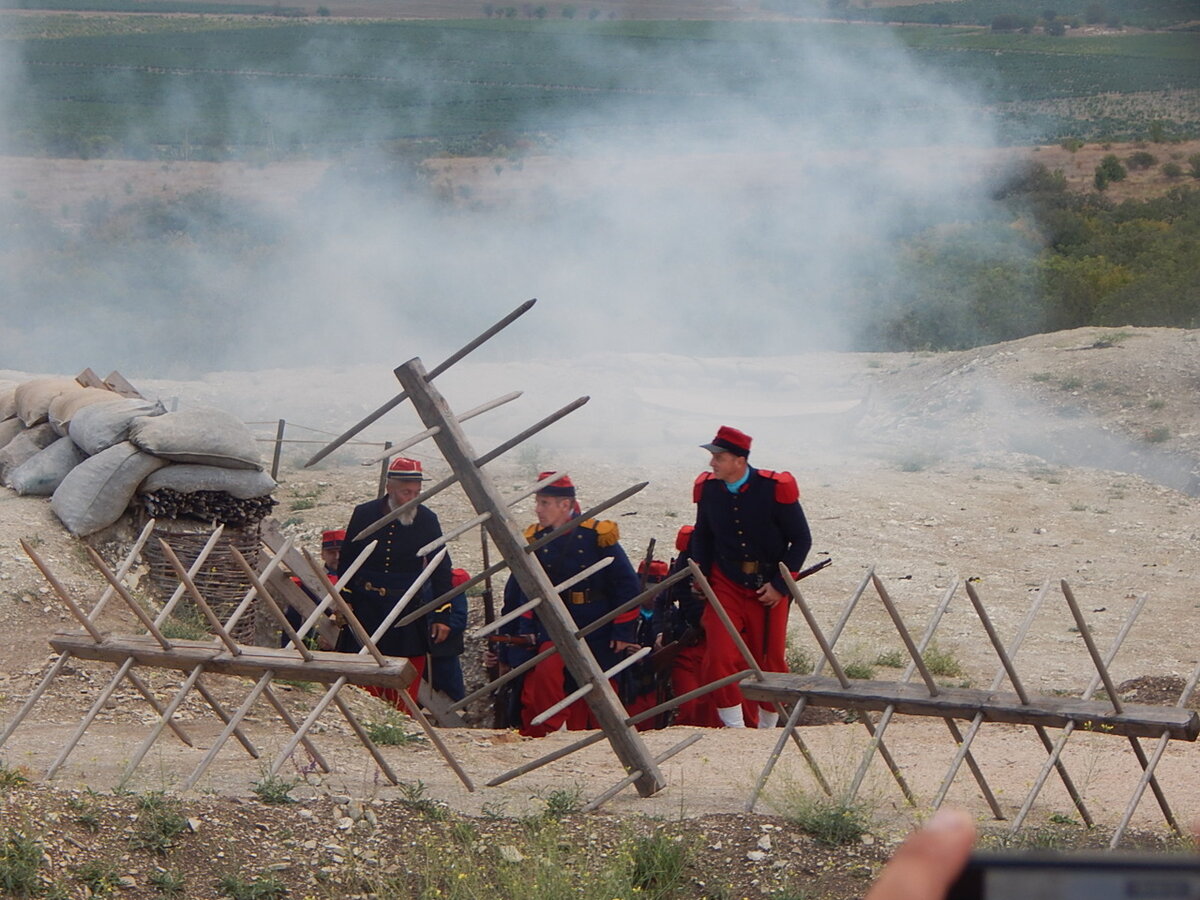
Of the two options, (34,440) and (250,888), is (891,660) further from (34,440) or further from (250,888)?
(34,440)

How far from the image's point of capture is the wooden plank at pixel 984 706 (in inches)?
192

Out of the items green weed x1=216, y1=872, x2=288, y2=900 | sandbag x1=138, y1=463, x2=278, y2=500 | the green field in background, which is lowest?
green weed x1=216, y1=872, x2=288, y2=900

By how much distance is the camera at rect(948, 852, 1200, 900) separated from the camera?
28.8 inches

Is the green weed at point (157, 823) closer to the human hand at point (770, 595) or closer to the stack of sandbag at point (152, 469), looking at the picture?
the human hand at point (770, 595)

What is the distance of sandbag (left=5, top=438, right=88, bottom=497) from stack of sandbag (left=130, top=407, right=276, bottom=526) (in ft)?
2.45

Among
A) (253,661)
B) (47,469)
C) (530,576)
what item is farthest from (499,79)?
(253,661)

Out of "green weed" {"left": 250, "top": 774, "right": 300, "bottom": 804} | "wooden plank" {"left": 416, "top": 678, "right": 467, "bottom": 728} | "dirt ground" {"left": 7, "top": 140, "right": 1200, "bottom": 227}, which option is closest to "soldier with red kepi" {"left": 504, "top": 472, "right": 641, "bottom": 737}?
"wooden plank" {"left": 416, "top": 678, "right": 467, "bottom": 728}

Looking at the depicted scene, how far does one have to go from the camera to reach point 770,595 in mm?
6926

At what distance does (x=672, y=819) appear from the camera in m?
5.06

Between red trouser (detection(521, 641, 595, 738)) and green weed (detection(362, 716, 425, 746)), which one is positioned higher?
green weed (detection(362, 716, 425, 746))

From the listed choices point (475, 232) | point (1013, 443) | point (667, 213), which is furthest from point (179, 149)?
point (1013, 443)

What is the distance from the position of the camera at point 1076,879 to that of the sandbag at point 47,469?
896cm

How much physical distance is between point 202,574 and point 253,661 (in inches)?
132

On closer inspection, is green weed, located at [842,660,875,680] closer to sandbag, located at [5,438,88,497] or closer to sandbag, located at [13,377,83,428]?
sandbag, located at [5,438,88,497]
